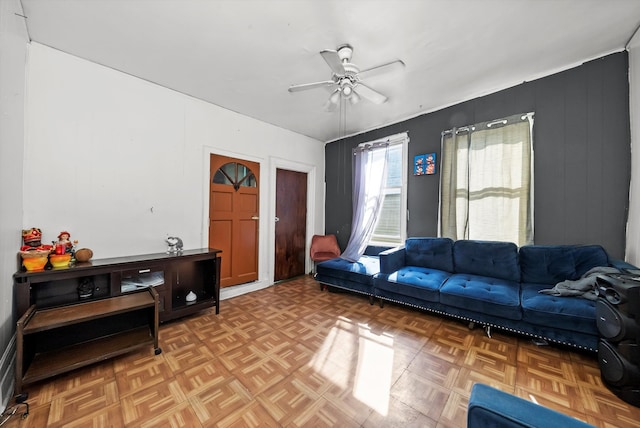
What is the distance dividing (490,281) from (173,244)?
12.0ft

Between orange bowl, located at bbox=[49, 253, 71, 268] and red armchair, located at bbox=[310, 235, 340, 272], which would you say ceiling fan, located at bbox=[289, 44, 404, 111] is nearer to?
orange bowl, located at bbox=[49, 253, 71, 268]

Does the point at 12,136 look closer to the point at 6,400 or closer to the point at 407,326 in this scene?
the point at 6,400

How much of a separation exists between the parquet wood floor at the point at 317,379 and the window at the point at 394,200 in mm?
1618

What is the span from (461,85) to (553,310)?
2542mm

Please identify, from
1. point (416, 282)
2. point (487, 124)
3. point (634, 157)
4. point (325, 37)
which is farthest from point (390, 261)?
point (325, 37)

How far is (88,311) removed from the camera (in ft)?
6.05

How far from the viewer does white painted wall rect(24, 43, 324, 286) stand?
84.7 inches

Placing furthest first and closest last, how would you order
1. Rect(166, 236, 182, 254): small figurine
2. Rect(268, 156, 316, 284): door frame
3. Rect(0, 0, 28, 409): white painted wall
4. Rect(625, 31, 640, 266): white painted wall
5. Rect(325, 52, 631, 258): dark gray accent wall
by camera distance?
1. Rect(268, 156, 316, 284): door frame
2. Rect(166, 236, 182, 254): small figurine
3. Rect(325, 52, 631, 258): dark gray accent wall
4. Rect(625, 31, 640, 266): white painted wall
5. Rect(0, 0, 28, 409): white painted wall

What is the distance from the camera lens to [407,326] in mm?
2549

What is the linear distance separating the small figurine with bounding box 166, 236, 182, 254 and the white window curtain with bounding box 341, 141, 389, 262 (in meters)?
2.39

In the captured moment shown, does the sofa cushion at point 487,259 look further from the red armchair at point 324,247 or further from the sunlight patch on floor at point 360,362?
the red armchair at point 324,247

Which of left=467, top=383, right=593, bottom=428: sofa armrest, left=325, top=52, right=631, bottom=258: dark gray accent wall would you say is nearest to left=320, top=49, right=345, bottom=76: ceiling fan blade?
left=325, top=52, right=631, bottom=258: dark gray accent wall

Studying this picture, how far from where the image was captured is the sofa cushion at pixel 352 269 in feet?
10.3

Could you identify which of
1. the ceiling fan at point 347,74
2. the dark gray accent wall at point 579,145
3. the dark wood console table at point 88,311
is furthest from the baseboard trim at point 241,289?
the dark gray accent wall at point 579,145
